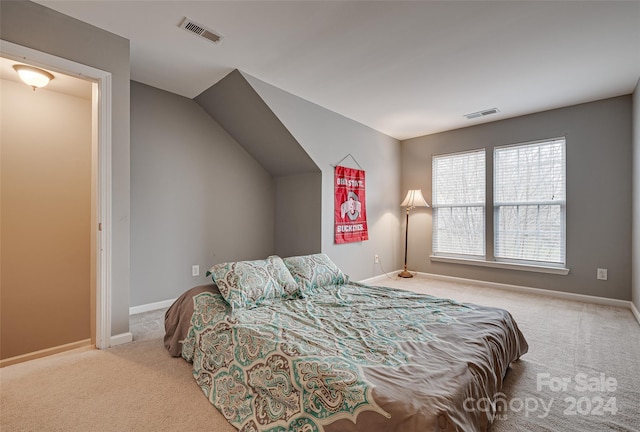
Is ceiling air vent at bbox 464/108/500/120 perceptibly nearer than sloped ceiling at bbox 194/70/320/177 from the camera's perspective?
No

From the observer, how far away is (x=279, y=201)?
4.58m

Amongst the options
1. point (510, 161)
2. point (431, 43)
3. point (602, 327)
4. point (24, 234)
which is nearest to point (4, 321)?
point (24, 234)

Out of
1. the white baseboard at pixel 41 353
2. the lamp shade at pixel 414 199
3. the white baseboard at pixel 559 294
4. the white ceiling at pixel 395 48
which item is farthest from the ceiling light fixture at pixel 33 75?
the white baseboard at pixel 559 294

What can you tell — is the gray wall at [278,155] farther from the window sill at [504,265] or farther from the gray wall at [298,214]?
the window sill at [504,265]

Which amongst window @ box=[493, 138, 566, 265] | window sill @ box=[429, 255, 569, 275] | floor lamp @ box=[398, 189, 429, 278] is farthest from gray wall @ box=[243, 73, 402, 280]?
window @ box=[493, 138, 566, 265]

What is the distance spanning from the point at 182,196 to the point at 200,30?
1923mm

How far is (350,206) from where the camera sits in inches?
173

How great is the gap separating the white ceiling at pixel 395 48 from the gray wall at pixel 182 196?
401 mm

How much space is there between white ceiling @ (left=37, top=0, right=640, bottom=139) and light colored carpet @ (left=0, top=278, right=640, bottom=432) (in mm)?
2533

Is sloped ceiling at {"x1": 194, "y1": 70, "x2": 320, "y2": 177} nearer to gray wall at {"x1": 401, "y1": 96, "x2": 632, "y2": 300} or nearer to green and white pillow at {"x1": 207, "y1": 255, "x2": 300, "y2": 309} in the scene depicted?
green and white pillow at {"x1": 207, "y1": 255, "x2": 300, "y2": 309}

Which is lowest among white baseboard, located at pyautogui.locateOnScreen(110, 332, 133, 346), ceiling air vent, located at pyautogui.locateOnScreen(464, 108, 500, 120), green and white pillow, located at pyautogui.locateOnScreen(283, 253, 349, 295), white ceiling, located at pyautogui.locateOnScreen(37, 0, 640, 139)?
white baseboard, located at pyautogui.locateOnScreen(110, 332, 133, 346)

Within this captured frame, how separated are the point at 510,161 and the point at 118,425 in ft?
16.9

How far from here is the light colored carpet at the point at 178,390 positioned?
1513 millimetres

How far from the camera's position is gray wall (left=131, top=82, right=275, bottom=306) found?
10.8ft
